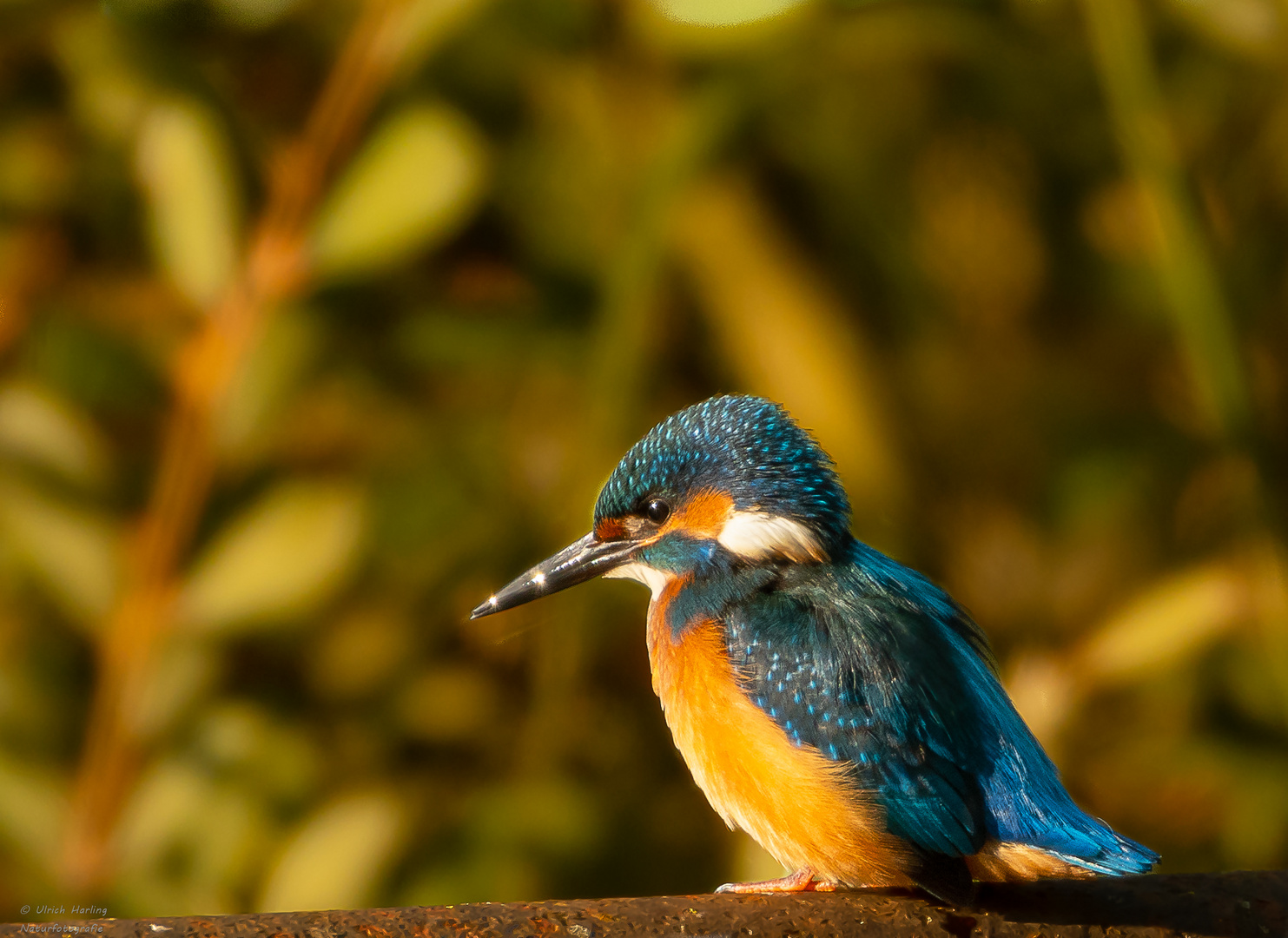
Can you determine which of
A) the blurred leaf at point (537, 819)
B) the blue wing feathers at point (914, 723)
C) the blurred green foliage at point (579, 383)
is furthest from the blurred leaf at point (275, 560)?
the blue wing feathers at point (914, 723)

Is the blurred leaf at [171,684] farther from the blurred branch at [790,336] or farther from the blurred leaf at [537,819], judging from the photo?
the blurred branch at [790,336]

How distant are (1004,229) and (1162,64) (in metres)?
0.38

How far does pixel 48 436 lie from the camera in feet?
6.19

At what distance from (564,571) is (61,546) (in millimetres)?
727

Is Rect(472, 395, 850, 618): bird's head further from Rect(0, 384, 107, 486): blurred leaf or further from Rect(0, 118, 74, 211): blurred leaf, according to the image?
Rect(0, 118, 74, 211): blurred leaf

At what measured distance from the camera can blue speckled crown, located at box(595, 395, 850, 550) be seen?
1.46 meters

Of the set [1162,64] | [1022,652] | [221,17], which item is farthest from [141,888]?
[1162,64]

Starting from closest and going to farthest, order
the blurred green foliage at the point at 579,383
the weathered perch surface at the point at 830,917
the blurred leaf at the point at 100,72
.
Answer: the weathered perch surface at the point at 830,917
the blurred green foliage at the point at 579,383
the blurred leaf at the point at 100,72

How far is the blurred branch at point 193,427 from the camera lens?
186 cm

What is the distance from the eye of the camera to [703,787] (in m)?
1.42

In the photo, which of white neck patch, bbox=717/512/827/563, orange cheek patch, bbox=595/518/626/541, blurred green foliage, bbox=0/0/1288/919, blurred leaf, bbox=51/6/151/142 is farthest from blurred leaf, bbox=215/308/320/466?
white neck patch, bbox=717/512/827/563

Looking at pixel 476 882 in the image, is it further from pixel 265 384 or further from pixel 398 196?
pixel 398 196

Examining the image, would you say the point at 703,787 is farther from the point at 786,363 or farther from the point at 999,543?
the point at 999,543

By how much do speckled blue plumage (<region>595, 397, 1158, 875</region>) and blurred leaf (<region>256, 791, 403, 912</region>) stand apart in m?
0.62
